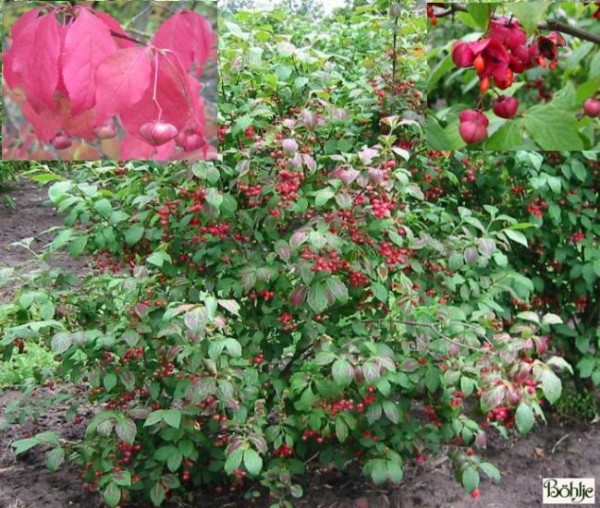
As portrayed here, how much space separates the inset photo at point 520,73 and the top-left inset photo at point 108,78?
2.11ft

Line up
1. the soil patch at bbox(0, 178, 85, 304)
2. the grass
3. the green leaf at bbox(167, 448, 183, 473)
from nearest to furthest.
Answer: the green leaf at bbox(167, 448, 183, 473) → the grass → the soil patch at bbox(0, 178, 85, 304)

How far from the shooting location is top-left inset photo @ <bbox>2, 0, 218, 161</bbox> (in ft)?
5.83

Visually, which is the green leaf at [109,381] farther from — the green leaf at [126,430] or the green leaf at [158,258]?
the green leaf at [158,258]

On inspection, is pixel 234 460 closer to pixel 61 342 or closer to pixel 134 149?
pixel 61 342

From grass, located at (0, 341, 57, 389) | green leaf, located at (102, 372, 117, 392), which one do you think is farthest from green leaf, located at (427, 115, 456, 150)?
grass, located at (0, 341, 57, 389)

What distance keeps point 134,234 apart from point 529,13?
1.16 metres

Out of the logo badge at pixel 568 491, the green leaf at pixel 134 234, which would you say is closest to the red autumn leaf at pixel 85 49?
the green leaf at pixel 134 234

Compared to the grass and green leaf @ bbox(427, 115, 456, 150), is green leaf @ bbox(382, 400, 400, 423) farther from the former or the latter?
the grass

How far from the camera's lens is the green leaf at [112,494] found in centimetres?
222

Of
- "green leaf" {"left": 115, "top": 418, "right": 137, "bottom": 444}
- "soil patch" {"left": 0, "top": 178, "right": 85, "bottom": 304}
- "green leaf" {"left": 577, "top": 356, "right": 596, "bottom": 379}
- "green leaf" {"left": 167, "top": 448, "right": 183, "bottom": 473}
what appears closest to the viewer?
"green leaf" {"left": 115, "top": 418, "right": 137, "bottom": 444}

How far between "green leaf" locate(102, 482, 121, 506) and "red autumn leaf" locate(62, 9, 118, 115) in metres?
1.07

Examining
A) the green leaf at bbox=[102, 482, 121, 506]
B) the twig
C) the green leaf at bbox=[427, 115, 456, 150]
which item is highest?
the green leaf at bbox=[427, 115, 456, 150]

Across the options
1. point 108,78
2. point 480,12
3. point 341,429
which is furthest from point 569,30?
point 341,429

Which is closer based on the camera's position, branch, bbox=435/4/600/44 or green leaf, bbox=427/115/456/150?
branch, bbox=435/4/600/44
